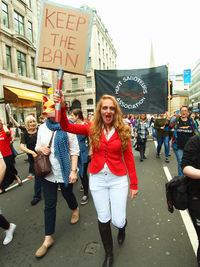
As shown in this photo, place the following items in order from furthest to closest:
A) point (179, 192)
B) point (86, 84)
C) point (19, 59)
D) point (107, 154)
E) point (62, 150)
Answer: point (86, 84), point (19, 59), point (62, 150), point (107, 154), point (179, 192)

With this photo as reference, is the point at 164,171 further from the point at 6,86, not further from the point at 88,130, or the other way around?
the point at 6,86

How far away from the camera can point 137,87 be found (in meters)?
5.62

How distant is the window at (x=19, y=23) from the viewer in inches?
722

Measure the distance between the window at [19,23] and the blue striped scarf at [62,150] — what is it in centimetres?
2019

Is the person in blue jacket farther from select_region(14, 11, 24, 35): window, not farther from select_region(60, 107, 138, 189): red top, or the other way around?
select_region(14, 11, 24, 35): window

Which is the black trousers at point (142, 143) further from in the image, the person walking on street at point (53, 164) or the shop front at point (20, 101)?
the shop front at point (20, 101)

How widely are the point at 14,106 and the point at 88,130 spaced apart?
1809 centimetres

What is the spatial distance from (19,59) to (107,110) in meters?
20.0

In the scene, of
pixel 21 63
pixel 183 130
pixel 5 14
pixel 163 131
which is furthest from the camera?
pixel 21 63

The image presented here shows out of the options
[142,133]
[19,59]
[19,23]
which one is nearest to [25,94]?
[19,59]

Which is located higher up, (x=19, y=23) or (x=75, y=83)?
(x=19, y=23)

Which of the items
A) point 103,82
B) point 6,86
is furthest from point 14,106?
point 103,82

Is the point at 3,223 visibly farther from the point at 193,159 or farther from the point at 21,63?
the point at 21,63

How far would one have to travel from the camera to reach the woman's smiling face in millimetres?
2166
